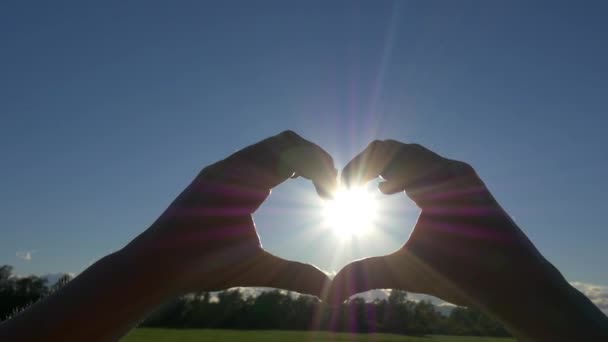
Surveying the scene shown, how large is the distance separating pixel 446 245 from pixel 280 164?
2.20 ft

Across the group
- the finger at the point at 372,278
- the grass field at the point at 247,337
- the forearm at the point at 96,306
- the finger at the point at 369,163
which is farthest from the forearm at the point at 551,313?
the grass field at the point at 247,337

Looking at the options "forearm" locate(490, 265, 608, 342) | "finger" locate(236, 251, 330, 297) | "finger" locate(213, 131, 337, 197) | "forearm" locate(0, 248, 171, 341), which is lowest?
"forearm" locate(0, 248, 171, 341)

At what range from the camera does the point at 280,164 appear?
68.6 inches

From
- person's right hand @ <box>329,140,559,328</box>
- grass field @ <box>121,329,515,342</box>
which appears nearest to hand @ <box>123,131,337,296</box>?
person's right hand @ <box>329,140,559,328</box>

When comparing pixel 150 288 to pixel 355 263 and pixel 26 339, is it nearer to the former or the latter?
pixel 26 339

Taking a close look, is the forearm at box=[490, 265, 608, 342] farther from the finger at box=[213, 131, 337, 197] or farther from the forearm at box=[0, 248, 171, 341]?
the forearm at box=[0, 248, 171, 341]

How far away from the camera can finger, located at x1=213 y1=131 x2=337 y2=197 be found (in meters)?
1.65

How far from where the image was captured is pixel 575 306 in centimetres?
127

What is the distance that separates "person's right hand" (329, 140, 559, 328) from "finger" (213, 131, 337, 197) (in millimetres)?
104

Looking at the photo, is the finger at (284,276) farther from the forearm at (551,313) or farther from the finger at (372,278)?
the forearm at (551,313)

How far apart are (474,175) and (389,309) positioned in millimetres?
78871

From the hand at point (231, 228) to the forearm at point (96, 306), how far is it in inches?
1.8

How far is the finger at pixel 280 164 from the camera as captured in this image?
1.65 m

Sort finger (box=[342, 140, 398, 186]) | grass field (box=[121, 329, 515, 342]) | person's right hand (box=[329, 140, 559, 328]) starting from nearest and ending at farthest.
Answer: person's right hand (box=[329, 140, 559, 328]), finger (box=[342, 140, 398, 186]), grass field (box=[121, 329, 515, 342])
